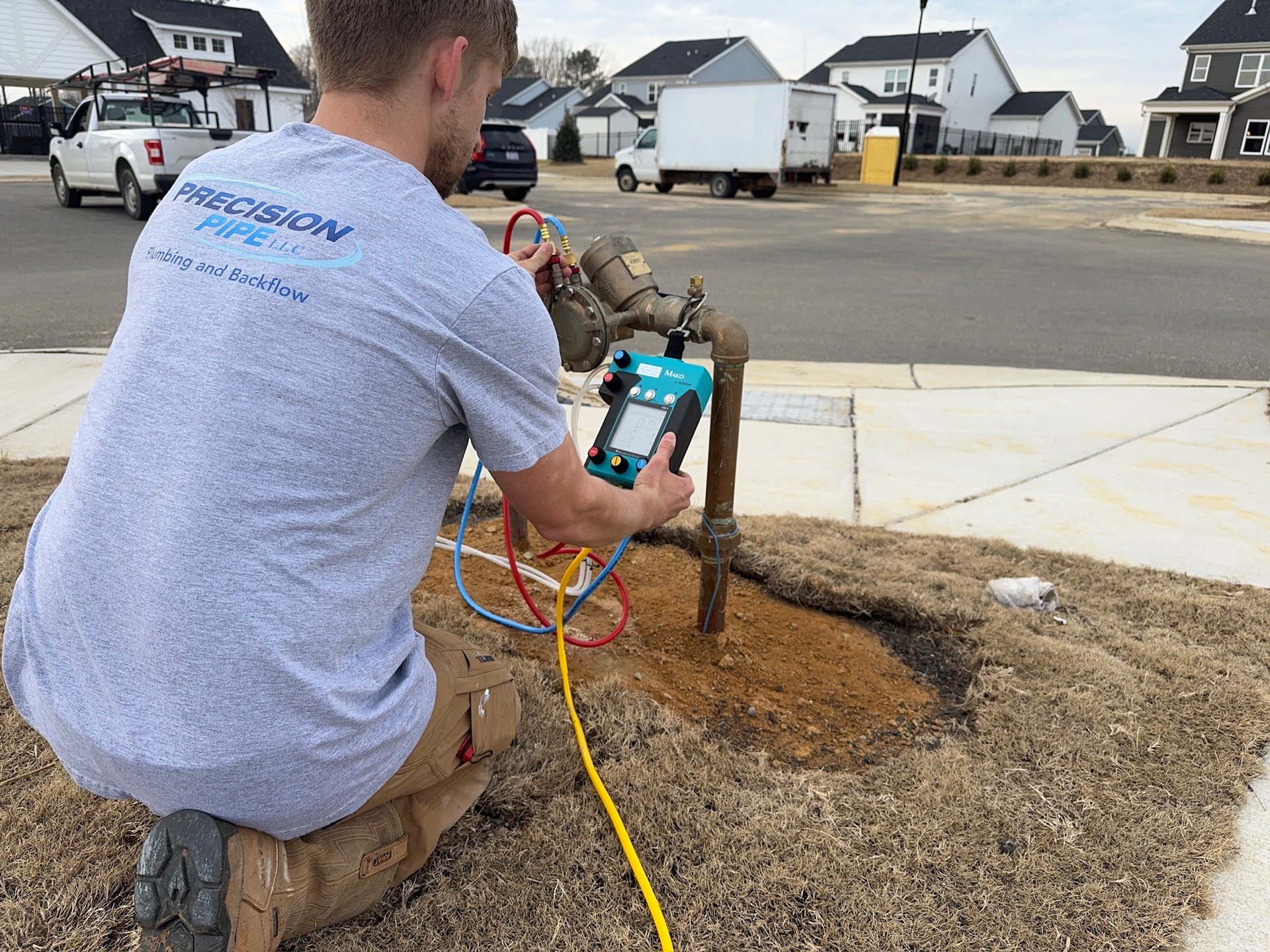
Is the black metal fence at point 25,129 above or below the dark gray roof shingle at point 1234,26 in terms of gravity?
below

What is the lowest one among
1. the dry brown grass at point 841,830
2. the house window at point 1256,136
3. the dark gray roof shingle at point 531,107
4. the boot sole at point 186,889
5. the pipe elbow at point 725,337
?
the dry brown grass at point 841,830

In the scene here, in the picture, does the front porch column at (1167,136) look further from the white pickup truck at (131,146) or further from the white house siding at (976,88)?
the white pickup truck at (131,146)

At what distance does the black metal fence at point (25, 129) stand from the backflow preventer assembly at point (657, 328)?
3271cm

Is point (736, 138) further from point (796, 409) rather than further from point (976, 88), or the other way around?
point (976, 88)

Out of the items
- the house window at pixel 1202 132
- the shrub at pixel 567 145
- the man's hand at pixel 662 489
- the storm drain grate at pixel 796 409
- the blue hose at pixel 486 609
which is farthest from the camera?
the shrub at pixel 567 145

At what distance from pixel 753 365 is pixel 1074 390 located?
2037 millimetres

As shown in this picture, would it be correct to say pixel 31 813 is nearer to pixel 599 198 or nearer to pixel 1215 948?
pixel 1215 948

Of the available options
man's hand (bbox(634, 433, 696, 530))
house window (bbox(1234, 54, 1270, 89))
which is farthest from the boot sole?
house window (bbox(1234, 54, 1270, 89))

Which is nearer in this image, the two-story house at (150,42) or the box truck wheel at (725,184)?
the box truck wheel at (725,184)

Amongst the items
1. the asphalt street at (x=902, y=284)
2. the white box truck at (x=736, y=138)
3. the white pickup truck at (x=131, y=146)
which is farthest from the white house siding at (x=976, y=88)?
the white pickup truck at (x=131, y=146)

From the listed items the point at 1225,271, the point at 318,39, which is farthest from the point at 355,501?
the point at 1225,271

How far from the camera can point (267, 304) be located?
1.26m

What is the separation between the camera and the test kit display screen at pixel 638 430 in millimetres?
2148

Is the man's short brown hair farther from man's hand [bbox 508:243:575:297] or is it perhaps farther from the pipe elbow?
the pipe elbow
